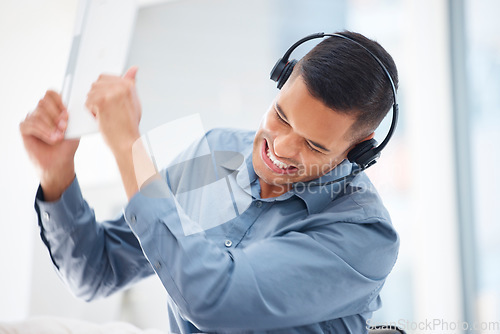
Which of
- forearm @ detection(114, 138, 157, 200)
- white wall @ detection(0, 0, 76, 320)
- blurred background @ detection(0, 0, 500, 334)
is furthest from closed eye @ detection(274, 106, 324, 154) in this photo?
blurred background @ detection(0, 0, 500, 334)

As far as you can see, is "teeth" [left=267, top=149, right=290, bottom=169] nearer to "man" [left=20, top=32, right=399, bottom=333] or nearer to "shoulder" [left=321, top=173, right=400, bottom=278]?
"man" [left=20, top=32, right=399, bottom=333]

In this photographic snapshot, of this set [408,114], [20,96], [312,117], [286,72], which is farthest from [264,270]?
[408,114]

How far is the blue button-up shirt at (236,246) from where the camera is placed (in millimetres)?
726

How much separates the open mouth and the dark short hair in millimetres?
126

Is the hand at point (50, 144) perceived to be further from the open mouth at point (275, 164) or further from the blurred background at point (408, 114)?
the blurred background at point (408, 114)

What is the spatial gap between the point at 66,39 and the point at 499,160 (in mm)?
1817

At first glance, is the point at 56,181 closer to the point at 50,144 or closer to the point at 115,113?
the point at 50,144

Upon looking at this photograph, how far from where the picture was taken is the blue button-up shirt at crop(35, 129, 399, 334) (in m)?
0.73

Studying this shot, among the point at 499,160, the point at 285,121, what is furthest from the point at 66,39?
the point at 499,160

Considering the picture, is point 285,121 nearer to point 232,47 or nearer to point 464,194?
point 232,47

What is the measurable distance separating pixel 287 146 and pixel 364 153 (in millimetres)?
150

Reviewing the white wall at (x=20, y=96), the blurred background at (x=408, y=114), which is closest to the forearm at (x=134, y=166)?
the white wall at (x=20, y=96)

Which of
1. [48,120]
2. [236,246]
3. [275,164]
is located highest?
[48,120]

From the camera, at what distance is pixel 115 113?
0.71 metres
